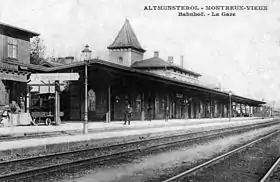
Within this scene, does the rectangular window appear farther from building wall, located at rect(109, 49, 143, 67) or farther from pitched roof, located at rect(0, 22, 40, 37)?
building wall, located at rect(109, 49, 143, 67)

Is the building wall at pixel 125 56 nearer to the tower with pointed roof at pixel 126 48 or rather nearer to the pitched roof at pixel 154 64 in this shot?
the tower with pointed roof at pixel 126 48

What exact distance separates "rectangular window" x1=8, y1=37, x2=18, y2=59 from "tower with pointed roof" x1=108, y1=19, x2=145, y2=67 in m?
43.9

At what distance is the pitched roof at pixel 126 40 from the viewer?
2897 inches

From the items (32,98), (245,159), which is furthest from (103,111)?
(245,159)

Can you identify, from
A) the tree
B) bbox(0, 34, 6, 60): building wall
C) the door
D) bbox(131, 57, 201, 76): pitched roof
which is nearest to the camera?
bbox(0, 34, 6, 60): building wall

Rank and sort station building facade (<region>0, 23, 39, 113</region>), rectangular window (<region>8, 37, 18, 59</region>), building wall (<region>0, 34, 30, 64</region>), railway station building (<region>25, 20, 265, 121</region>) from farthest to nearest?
rectangular window (<region>8, 37, 18, 59</region>) < building wall (<region>0, 34, 30, 64</region>) < railway station building (<region>25, 20, 265, 121</region>) < station building facade (<region>0, 23, 39, 113</region>)

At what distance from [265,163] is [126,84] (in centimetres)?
1957

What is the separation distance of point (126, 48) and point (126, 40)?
85.9 inches

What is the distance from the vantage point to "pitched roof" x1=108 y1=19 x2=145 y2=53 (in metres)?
73.6

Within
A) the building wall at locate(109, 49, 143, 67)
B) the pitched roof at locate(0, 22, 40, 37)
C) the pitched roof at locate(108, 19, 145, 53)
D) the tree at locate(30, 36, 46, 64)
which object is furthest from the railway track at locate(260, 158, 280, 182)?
the pitched roof at locate(108, 19, 145, 53)

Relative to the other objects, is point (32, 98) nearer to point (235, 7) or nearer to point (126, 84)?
point (126, 84)

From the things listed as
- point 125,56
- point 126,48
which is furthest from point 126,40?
point 125,56

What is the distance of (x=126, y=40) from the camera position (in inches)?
2921

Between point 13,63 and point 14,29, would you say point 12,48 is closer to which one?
point 14,29
